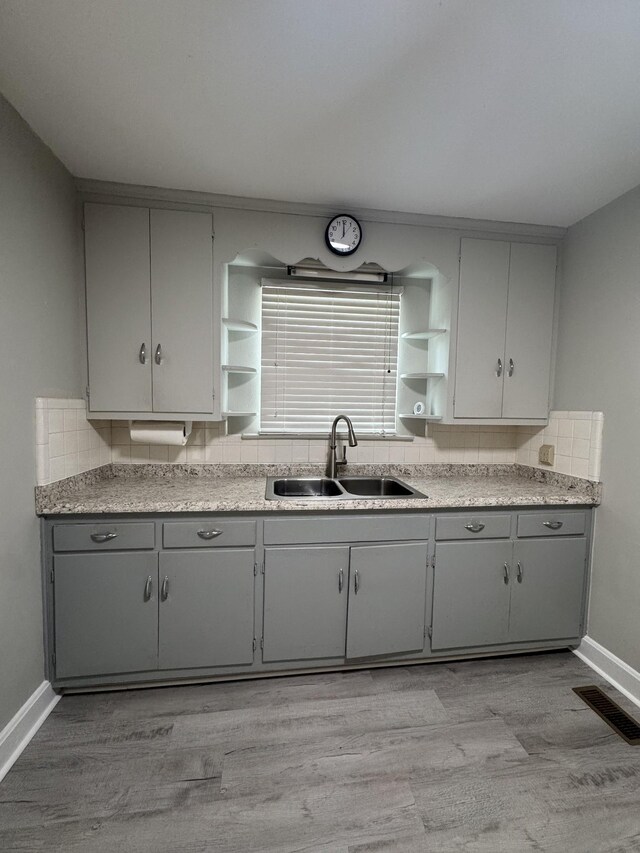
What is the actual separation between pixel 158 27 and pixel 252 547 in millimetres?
1925

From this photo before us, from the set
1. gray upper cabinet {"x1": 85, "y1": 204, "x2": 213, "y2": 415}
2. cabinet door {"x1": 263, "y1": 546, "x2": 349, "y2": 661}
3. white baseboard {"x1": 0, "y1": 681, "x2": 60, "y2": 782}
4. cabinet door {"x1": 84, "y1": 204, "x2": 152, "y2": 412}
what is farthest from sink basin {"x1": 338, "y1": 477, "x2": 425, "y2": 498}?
white baseboard {"x1": 0, "y1": 681, "x2": 60, "y2": 782}

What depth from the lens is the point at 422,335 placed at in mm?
2381

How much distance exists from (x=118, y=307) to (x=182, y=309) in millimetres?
328

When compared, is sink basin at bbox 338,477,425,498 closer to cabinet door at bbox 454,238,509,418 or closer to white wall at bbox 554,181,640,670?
cabinet door at bbox 454,238,509,418

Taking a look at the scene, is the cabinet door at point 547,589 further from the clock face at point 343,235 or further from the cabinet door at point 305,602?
the clock face at point 343,235

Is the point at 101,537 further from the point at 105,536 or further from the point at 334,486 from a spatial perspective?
the point at 334,486

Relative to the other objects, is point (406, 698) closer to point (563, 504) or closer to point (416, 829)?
point (416, 829)

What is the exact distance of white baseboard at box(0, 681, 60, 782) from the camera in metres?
1.36

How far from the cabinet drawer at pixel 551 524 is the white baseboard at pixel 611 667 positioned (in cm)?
63

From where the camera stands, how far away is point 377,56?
45.6 inches

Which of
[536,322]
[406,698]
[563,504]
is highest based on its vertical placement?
[536,322]

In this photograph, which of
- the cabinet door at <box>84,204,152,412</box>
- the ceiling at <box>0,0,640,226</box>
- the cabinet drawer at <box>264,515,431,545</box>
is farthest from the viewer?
the cabinet door at <box>84,204,152,412</box>

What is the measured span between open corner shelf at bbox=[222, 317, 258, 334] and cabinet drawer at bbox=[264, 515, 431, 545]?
1127 mm

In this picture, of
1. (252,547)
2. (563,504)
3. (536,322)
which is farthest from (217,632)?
(536,322)
